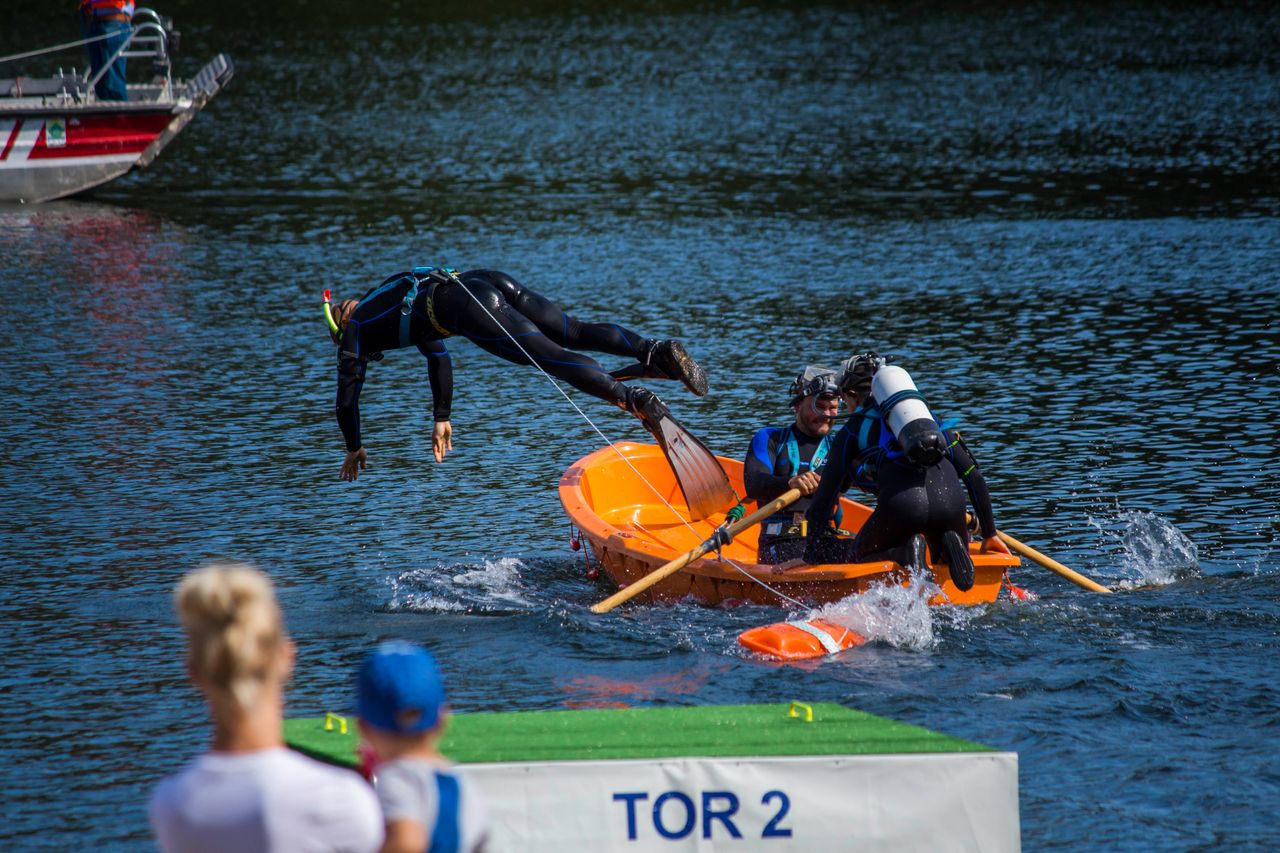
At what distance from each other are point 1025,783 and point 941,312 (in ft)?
43.4

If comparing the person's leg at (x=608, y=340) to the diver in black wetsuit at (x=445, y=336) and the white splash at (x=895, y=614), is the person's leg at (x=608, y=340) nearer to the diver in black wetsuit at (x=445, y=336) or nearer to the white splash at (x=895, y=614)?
the diver in black wetsuit at (x=445, y=336)

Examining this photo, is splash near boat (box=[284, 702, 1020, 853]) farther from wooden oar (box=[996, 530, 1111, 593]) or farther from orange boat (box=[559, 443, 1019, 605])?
wooden oar (box=[996, 530, 1111, 593])

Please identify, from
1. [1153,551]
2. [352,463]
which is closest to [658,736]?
[352,463]

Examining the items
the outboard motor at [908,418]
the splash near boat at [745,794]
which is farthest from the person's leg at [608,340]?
the splash near boat at [745,794]

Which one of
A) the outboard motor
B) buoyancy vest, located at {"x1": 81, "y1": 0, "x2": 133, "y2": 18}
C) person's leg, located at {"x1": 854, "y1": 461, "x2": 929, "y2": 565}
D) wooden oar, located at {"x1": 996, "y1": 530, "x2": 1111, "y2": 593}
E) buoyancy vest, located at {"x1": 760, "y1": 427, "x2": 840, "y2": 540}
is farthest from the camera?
buoyancy vest, located at {"x1": 81, "y1": 0, "x2": 133, "y2": 18}

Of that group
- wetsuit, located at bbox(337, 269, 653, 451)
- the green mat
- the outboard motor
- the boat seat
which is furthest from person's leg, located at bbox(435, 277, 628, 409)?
the boat seat

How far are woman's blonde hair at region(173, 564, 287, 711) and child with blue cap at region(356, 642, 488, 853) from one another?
12.9 inches

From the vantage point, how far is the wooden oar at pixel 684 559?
34.7 ft

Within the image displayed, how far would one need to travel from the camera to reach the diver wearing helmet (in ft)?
35.9

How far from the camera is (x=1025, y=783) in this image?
798cm

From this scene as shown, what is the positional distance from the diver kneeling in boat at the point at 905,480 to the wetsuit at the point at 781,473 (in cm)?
74

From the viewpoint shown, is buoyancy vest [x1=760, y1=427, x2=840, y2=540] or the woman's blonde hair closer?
the woman's blonde hair

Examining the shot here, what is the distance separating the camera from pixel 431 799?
4184mm

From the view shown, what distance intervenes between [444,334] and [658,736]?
21.1 ft
